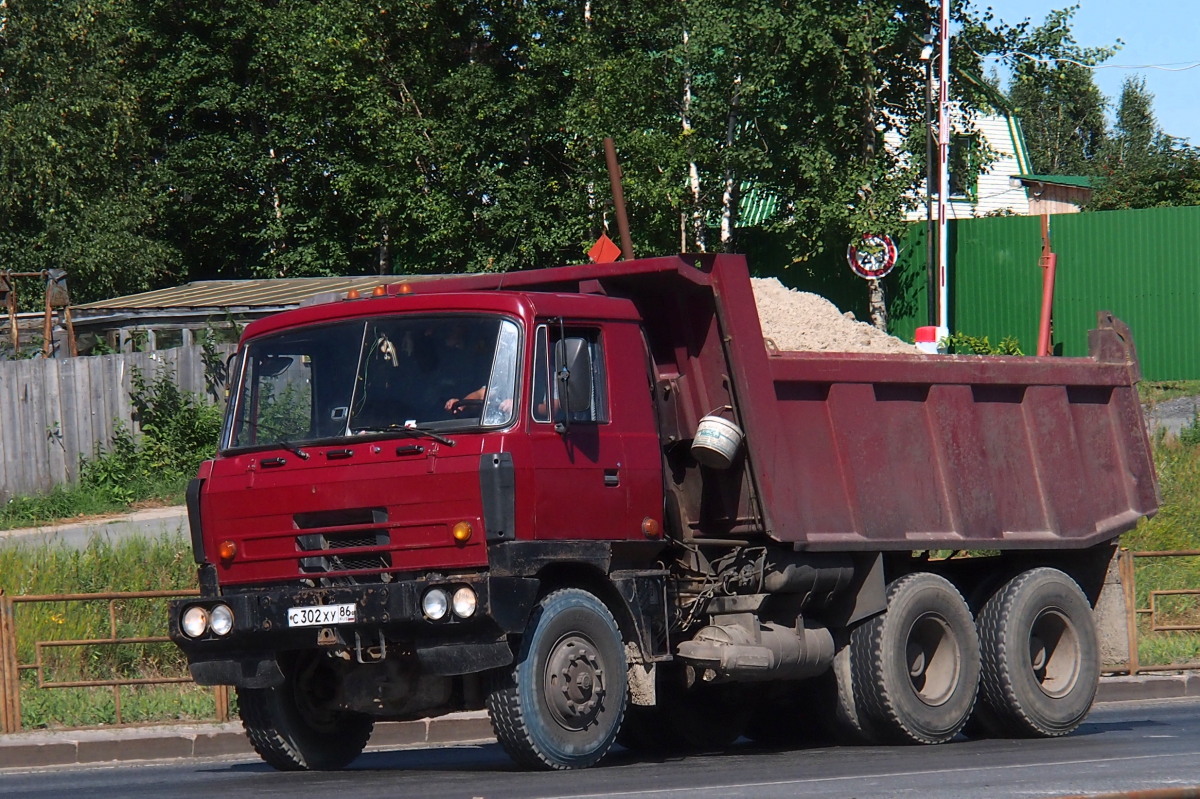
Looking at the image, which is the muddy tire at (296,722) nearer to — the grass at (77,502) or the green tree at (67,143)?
the grass at (77,502)

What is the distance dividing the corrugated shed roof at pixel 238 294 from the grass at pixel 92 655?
9635 millimetres

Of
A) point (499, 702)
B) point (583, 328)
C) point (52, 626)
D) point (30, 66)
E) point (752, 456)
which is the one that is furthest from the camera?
point (30, 66)

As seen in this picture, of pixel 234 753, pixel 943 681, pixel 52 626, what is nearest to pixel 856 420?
pixel 943 681

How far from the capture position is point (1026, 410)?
38.4 ft

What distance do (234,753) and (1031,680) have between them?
5.74m

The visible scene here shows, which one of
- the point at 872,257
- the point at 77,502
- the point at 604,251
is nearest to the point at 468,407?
the point at 604,251

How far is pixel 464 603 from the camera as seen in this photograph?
8328mm

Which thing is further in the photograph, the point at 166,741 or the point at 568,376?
the point at 166,741

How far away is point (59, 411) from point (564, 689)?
53.0 ft

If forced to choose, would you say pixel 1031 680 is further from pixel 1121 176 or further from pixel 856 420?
pixel 1121 176

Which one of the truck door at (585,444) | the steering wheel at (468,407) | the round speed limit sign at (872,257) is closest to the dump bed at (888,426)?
the truck door at (585,444)

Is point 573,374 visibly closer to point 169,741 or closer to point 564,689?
point 564,689

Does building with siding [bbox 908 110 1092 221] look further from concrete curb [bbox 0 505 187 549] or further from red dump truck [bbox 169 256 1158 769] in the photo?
red dump truck [bbox 169 256 1158 769]

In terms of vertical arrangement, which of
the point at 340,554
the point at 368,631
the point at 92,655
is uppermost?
the point at 340,554
